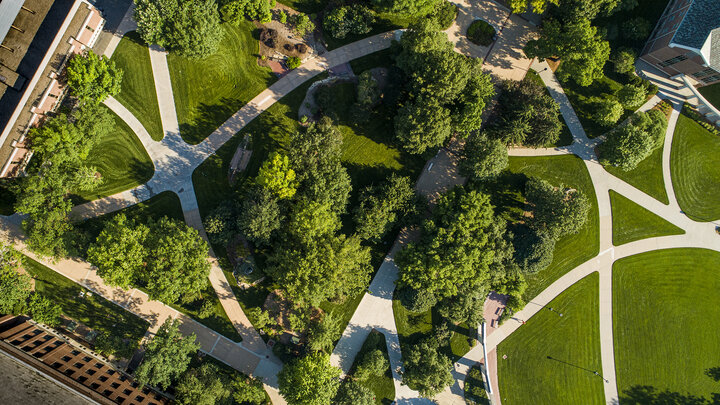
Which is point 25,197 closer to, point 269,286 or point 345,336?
point 269,286

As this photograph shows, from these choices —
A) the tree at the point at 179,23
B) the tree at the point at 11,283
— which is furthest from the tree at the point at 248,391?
the tree at the point at 179,23

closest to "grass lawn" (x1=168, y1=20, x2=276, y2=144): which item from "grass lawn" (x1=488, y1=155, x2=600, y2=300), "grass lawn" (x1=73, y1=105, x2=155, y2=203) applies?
"grass lawn" (x1=73, y1=105, x2=155, y2=203)

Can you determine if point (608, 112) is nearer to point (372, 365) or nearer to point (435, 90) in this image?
point (435, 90)

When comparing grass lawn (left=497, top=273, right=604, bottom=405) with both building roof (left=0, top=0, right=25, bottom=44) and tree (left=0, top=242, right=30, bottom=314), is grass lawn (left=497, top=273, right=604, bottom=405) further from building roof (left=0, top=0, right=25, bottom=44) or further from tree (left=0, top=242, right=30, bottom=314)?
building roof (left=0, top=0, right=25, bottom=44)

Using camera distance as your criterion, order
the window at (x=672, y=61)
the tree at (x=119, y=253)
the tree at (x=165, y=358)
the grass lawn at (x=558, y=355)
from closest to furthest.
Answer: the tree at (x=119, y=253) → the tree at (x=165, y=358) → the window at (x=672, y=61) → the grass lawn at (x=558, y=355)

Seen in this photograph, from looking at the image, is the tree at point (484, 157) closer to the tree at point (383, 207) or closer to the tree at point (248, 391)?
the tree at point (383, 207)

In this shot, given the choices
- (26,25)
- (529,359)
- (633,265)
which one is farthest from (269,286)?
(633,265)
